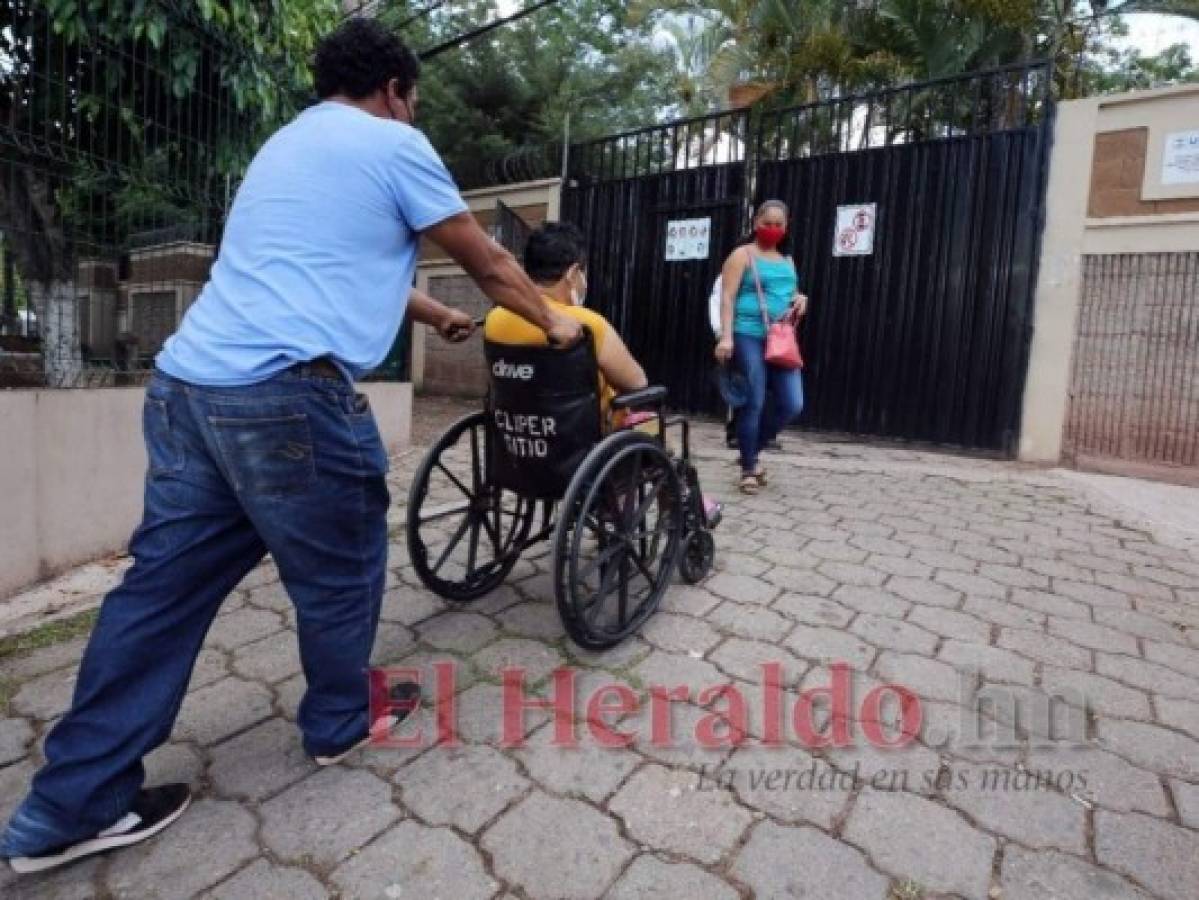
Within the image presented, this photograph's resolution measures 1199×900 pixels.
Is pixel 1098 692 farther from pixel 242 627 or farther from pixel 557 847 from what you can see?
pixel 242 627

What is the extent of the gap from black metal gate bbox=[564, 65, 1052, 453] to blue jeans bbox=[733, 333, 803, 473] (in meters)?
2.33

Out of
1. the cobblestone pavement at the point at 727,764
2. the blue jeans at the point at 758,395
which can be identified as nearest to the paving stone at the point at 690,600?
the cobblestone pavement at the point at 727,764

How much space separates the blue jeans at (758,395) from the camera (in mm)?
4262

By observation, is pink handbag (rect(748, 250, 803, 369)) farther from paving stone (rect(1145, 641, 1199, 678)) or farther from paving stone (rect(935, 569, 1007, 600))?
paving stone (rect(1145, 641, 1199, 678))

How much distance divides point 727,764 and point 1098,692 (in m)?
1.21

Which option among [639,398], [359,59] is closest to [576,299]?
[639,398]

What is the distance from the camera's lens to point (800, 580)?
3.06 m

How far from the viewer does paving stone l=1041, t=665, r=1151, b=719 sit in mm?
2141

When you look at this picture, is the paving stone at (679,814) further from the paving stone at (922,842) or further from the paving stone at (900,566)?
the paving stone at (900,566)

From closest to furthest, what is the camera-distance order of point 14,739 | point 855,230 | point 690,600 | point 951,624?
point 14,739, point 951,624, point 690,600, point 855,230

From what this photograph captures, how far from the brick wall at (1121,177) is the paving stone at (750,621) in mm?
4635

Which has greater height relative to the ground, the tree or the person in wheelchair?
the tree

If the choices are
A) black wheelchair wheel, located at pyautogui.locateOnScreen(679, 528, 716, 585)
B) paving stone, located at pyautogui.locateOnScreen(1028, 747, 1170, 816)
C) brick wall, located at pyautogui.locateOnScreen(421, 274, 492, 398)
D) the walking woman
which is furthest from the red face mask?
brick wall, located at pyautogui.locateOnScreen(421, 274, 492, 398)

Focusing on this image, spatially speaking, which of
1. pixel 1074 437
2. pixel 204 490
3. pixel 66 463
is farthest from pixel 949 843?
pixel 1074 437
